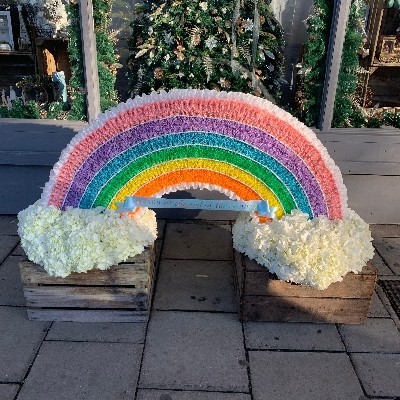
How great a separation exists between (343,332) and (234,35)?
341 cm

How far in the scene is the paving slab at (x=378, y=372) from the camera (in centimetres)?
278

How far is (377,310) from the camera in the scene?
3.58 m

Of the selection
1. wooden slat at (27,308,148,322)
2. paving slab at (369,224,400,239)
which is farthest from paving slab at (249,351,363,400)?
paving slab at (369,224,400,239)

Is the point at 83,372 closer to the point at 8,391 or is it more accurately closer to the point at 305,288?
the point at 8,391

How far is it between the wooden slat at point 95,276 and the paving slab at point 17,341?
364 mm

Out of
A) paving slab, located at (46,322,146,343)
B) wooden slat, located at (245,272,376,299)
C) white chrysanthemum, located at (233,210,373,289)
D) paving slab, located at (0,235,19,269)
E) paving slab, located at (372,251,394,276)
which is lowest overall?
paving slab, located at (0,235,19,269)

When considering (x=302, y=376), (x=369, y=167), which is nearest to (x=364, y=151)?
(x=369, y=167)

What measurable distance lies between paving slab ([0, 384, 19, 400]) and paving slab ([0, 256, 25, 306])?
926 mm

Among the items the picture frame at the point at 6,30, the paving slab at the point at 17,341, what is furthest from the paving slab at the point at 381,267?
the picture frame at the point at 6,30

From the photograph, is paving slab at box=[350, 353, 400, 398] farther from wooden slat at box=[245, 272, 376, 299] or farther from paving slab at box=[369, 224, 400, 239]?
paving slab at box=[369, 224, 400, 239]

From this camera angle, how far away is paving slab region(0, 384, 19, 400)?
8.76 ft

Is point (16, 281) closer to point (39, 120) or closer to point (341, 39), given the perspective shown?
point (39, 120)

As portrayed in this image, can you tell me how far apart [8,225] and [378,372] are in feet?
13.9

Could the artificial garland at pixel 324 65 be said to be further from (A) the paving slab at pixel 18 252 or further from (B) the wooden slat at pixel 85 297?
(A) the paving slab at pixel 18 252
